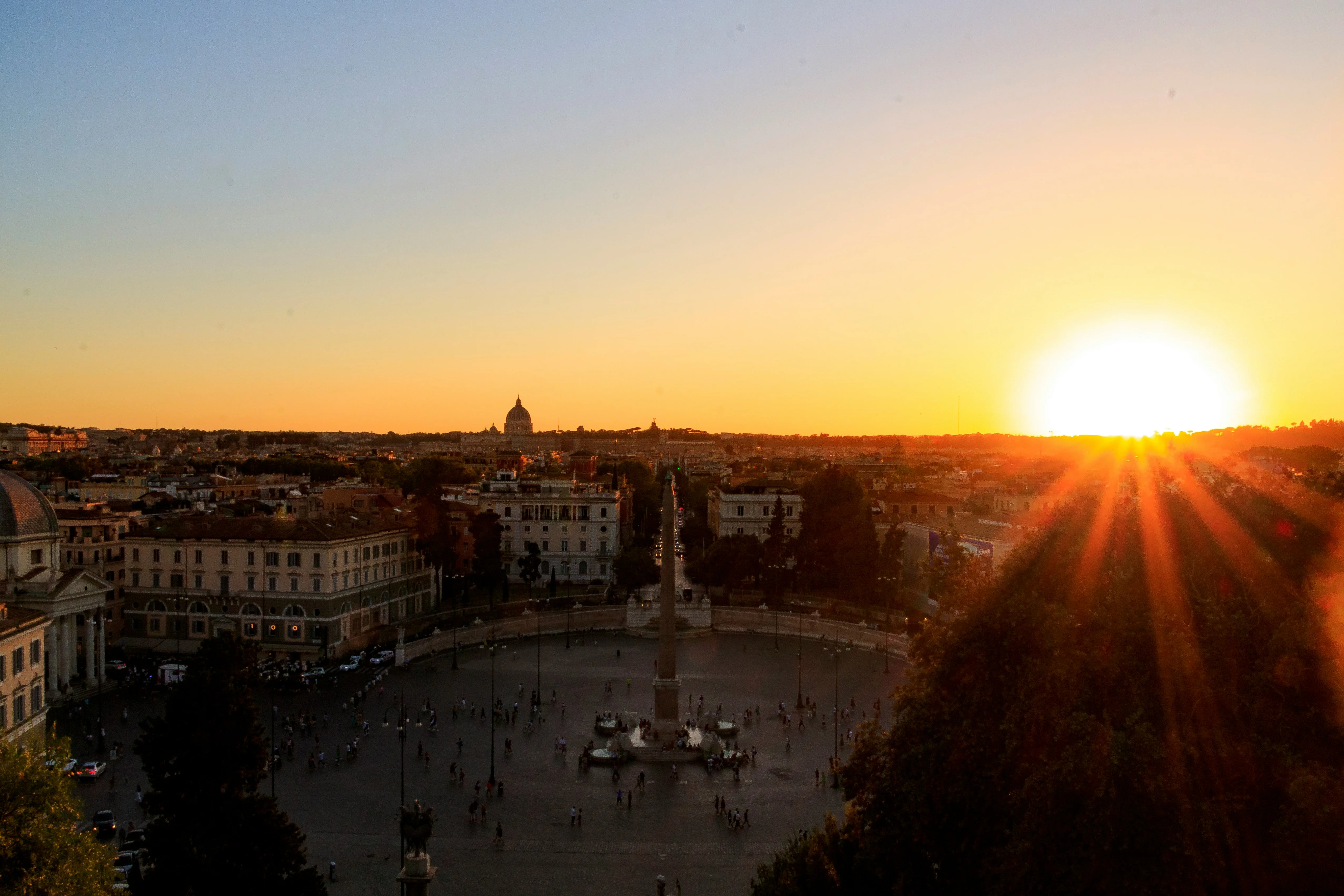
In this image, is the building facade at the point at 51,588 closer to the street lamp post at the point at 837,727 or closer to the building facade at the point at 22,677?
the building facade at the point at 22,677

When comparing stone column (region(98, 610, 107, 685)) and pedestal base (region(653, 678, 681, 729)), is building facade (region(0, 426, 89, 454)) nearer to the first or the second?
stone column (region(98, 610, 107, 685))

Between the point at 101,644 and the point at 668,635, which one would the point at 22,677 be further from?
the point at 668,635

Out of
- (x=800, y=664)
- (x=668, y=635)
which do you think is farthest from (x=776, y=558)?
(x=668, y=635)

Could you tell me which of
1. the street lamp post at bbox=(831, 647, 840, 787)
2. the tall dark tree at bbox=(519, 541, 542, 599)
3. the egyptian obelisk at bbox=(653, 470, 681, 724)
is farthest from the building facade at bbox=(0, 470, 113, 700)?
the street lamp post at bbox=(831, 647, 840, 787)

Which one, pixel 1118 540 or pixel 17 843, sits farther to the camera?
pixel 1118 540

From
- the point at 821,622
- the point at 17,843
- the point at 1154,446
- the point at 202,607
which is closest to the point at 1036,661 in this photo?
the point at 1154,446

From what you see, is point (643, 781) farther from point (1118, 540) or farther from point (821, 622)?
point (821, 622)
